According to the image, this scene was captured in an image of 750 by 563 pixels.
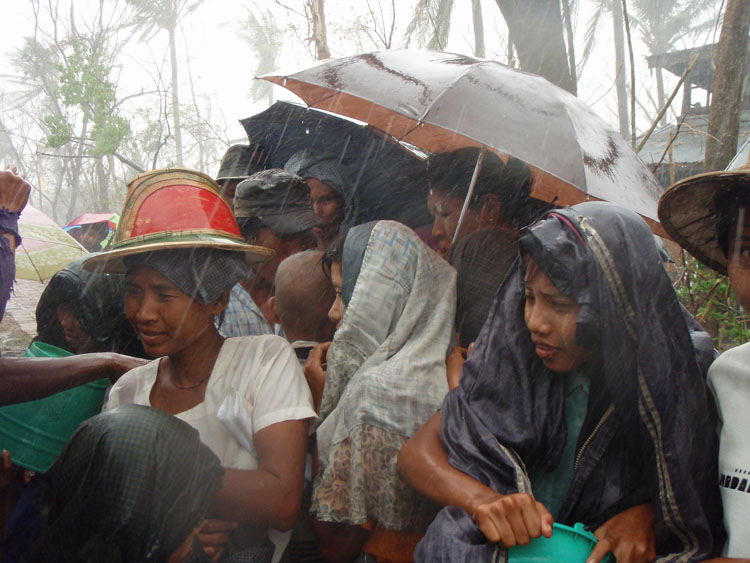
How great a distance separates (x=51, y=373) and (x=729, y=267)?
97.0 inches

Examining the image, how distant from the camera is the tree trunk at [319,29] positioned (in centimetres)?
738

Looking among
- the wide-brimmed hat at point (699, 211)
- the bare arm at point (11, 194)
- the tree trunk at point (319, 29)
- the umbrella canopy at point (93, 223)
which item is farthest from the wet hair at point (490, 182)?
the umbrella canopy at point (93, 223)

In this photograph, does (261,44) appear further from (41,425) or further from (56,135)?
(41,425)

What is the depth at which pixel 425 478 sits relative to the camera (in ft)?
6.82

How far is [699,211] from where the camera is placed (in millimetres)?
2213

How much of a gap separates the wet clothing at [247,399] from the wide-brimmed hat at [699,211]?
144 cm

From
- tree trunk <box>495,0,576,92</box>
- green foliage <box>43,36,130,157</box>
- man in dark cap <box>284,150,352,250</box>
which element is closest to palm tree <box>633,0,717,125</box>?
green foliage <box>43,36,130,157</box>

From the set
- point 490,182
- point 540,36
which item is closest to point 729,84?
point 540,36

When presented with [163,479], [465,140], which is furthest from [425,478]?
[465,140]

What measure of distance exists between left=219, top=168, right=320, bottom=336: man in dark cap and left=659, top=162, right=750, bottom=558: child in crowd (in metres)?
2.15

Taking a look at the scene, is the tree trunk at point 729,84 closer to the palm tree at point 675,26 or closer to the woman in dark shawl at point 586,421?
the woman in dark shawl at point 586,421

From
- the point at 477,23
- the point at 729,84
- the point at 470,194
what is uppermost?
the point at 477,23

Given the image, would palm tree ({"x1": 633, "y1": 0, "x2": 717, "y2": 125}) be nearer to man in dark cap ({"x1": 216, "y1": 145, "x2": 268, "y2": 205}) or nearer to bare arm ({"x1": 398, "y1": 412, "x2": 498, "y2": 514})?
man in dark cap ({"x1": 216, "y1": 145, "x2": 268, "y2": 205})

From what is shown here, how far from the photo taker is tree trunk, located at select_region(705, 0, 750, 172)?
4.64 m
